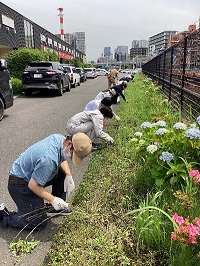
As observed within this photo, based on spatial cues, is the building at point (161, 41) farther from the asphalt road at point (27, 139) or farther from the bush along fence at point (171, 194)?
the bush along fence at point (171, 194)

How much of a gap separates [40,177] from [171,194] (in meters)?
1.29

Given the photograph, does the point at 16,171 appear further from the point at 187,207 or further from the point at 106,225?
the point at 187,207

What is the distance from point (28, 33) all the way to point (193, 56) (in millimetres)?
36182

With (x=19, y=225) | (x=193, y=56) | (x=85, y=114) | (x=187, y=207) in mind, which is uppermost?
(x=193, y=56)

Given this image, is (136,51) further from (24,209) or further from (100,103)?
(24,209)

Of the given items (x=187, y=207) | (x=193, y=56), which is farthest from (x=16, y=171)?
(x=193, y=56)

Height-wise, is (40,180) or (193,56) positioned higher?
(193,56)

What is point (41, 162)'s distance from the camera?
245 centimetres

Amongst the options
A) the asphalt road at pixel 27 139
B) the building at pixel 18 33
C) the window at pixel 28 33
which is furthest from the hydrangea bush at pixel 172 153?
the window at pixel 28 33

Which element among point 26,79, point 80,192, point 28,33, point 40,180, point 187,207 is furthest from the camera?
point 28,33

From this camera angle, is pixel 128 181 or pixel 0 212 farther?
pixel 128 181

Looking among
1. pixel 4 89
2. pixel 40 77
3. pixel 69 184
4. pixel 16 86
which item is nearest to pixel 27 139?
pixel 4 89

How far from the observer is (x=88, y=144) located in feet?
8.29

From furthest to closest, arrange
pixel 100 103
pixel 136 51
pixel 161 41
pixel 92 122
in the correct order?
pixel 136 51
pixel 161 41
pixel 100 103
pixel 92 122
